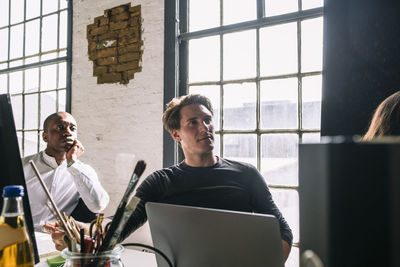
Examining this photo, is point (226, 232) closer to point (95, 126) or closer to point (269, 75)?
point (269, 75)

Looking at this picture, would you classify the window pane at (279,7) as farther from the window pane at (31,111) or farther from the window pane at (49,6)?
the window pane at (31,111)

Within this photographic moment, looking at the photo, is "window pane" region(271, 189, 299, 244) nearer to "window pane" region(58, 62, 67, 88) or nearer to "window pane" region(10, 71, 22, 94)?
"window pane" region(58, 62, 67, 88)

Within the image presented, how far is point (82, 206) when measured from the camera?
84.5 inches

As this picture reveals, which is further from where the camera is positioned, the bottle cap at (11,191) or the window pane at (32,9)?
the window pane at (32,9)

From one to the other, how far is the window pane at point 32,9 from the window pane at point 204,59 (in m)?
2.19

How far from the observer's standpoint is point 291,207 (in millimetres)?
2273

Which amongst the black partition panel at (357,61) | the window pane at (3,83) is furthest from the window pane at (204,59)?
the window pane at (3,83)

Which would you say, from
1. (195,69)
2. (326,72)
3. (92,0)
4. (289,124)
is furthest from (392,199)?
(92,0)

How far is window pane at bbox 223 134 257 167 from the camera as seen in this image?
244cm

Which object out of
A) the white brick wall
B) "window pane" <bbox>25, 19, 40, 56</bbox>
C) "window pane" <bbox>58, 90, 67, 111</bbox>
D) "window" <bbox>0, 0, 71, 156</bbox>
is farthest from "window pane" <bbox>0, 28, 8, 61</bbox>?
the white brick wall

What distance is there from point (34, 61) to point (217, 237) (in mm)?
3742

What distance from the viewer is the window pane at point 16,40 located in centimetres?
389

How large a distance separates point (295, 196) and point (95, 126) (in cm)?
192

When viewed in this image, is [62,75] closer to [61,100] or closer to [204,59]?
[61,100]
